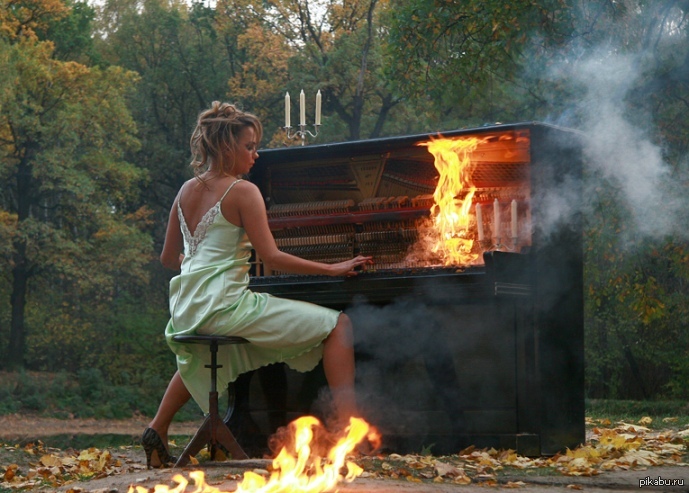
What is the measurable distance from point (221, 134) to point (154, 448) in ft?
5.93

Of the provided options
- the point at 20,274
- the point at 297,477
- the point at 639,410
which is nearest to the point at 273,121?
the point at 20,274

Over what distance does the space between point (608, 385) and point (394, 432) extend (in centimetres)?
1469

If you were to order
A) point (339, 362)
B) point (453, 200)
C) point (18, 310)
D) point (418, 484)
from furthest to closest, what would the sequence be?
point (18, 310) < point (453, 200) < point (339, 362) < point (418, 484)

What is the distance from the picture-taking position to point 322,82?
32.0m

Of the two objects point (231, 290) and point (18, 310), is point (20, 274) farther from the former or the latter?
point (231, 290)

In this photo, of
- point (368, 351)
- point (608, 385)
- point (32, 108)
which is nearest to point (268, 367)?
point (368, 351)

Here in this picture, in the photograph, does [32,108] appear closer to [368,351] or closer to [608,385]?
[608,385]

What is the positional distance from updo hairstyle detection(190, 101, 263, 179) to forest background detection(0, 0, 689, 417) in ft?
20.4

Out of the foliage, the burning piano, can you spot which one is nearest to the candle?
the burning piano

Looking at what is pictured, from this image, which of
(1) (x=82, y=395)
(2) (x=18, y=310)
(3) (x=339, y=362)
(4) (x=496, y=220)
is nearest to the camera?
(3) (x=339, y=362)

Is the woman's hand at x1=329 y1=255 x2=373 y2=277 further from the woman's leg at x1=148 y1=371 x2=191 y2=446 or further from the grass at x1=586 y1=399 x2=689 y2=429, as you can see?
the grass at x1=586 y1=399 x2=689 y2=429

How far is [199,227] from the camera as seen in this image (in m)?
6.27

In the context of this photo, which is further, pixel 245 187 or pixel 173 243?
pixel 173 243

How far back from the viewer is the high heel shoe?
246 inches
